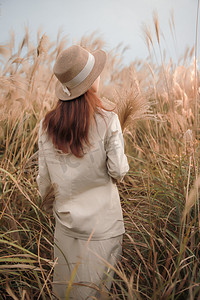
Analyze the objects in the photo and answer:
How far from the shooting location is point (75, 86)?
130 cm

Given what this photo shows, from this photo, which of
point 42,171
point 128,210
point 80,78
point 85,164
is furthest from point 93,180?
point 128,210

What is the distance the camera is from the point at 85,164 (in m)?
1.29

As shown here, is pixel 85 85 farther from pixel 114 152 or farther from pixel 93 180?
pixel 93 180

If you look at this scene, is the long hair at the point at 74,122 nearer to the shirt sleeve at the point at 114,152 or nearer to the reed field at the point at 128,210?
the shirt sleeve at the point at 114,152

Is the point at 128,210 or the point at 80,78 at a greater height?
the point at 80,78

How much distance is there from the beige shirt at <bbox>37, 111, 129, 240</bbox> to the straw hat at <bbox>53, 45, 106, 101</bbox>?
0.17 meters

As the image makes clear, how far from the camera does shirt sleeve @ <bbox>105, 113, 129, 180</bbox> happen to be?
4.11 ft

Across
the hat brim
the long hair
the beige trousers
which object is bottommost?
the beige trousers

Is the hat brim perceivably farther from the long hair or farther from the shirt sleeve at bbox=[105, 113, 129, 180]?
the shirt sleeve at bbox=[105, 113, 129, 180]

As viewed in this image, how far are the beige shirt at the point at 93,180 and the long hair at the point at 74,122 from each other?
4cm

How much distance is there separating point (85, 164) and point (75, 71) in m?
0.48

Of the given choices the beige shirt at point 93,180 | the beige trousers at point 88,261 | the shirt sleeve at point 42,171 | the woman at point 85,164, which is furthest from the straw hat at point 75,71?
the beige trousers at point 88,261

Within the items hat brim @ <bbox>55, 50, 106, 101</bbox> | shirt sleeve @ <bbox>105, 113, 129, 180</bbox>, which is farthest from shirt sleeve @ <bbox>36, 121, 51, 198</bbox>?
shirt sleeve @ <bbox>105, 113, 129, 180</bbox>

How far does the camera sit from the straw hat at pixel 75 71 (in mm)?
1271
